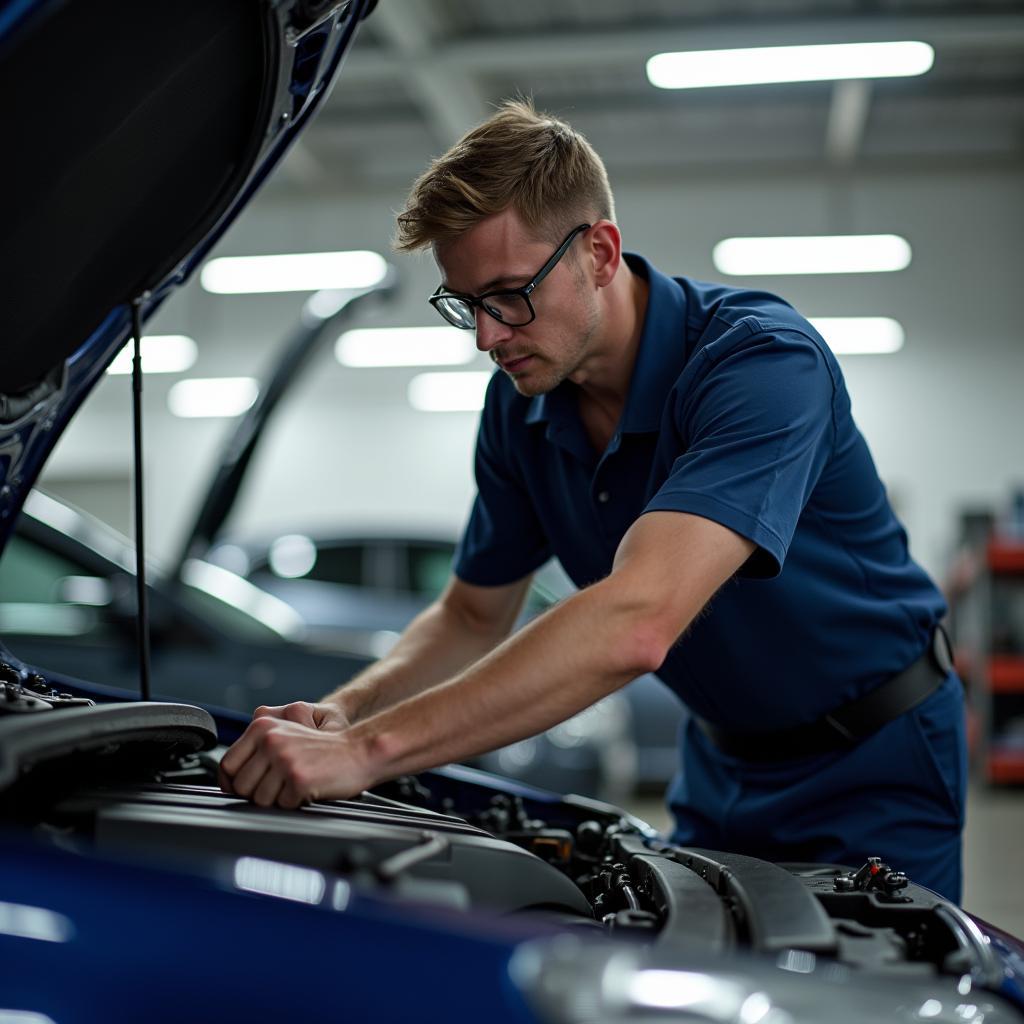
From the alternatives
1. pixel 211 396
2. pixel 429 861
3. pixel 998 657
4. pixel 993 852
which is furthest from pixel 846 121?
pixel 429 861

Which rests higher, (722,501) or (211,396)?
(211,396)

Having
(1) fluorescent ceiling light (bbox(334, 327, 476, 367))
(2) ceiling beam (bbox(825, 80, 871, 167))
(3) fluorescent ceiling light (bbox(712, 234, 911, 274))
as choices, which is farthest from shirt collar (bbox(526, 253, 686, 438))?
(1) fluorescent ceiling light (bbox(334, 327, 476, 367))

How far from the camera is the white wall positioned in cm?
1035

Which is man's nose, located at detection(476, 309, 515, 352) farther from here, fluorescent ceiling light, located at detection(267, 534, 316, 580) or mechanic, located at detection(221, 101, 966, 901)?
fluorescent ceiling light, located at detection(267, 534, 316, 580)

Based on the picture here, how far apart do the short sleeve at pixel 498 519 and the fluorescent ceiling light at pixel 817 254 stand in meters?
7.88

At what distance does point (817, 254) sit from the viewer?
9.48 metres

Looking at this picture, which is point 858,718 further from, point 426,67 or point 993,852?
point 426,67

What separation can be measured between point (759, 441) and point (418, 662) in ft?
2.52

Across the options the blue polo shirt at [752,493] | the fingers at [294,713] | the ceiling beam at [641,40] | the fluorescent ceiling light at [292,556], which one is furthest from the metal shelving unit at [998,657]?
the fingers at [294,713]

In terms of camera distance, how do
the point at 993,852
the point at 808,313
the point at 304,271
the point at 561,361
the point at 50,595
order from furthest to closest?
the point at 808,313 → the point at 304,271 → the point at 993,852 → the point at 50,595 → the point at 561,361

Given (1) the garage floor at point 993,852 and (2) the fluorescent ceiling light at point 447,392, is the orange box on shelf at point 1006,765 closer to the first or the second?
(1) the garage floor at point 993,852

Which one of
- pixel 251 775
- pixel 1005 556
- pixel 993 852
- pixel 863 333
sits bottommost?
pixel 251 775

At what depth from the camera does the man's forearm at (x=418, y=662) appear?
1767mm

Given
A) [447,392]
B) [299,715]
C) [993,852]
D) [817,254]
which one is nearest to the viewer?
[299,715]
